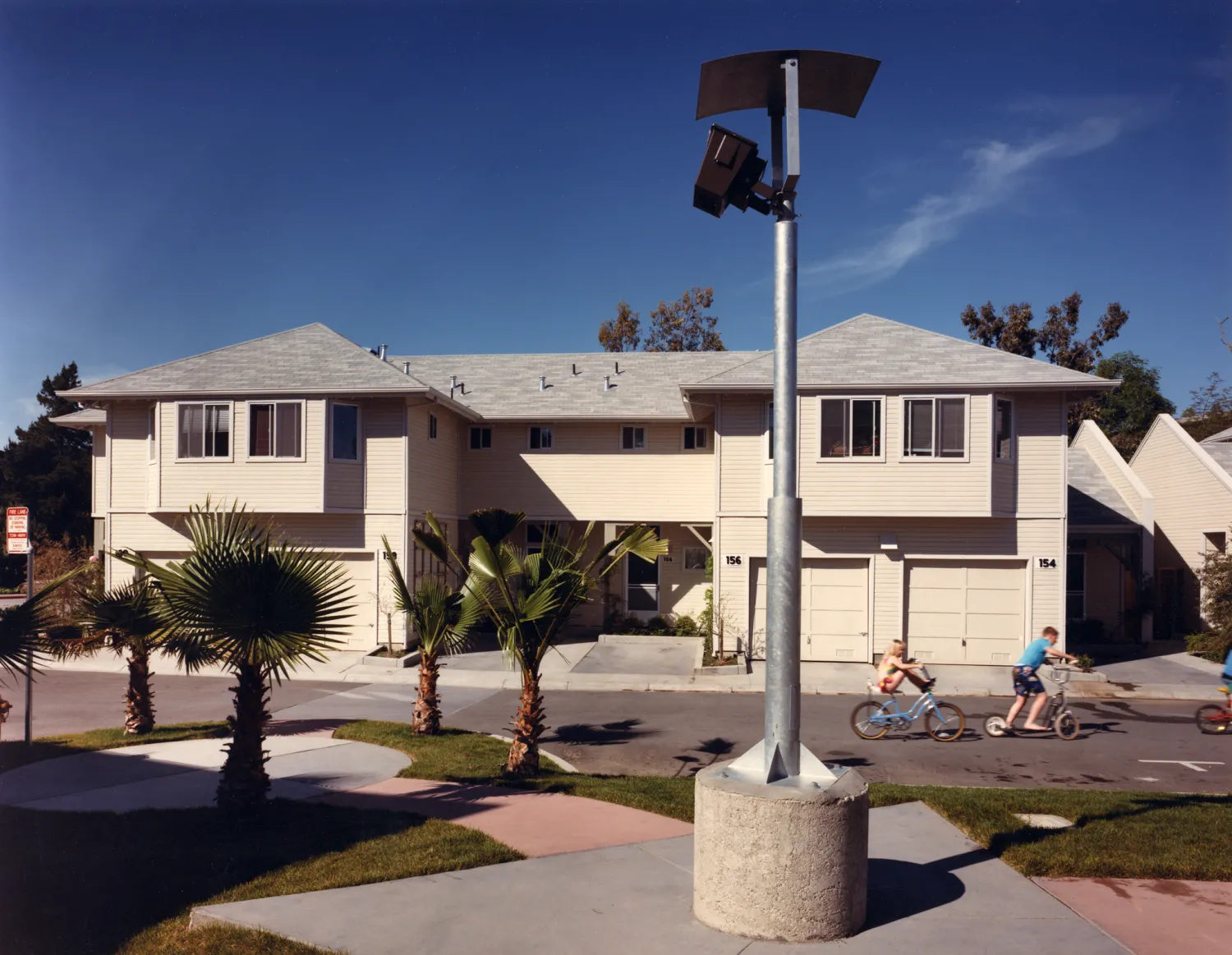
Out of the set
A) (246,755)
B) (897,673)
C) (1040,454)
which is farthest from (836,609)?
(246,755)

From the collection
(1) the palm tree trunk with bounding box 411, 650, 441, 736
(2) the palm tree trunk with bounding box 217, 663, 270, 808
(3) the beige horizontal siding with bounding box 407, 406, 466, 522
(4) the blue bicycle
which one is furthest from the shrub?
(2) the palm tree trunk with bounding box 217, 663, 270, 808

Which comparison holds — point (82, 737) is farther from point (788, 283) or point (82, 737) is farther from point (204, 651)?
point (788, 283)

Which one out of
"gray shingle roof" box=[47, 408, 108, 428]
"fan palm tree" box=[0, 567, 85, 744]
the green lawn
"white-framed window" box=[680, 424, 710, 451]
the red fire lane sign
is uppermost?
"gray shingle roof" box=[47, 408, 108, 428]

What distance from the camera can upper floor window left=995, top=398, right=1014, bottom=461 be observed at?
68.3 feet

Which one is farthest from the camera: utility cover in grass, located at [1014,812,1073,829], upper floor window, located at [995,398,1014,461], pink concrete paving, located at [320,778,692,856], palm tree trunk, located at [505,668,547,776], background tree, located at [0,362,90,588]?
background tree, located at [0,362,90,588]

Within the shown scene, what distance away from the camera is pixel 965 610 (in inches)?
837

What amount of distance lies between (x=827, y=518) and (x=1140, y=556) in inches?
385

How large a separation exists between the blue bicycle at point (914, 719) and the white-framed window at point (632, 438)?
507 inches

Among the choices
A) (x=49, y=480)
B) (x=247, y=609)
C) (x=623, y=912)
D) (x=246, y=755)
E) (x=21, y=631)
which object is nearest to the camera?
(x=623, y=912)

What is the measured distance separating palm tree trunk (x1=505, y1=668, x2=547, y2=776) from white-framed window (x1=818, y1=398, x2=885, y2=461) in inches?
466

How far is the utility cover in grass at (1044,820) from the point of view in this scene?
815 centimetres

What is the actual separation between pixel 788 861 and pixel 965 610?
17317 mm

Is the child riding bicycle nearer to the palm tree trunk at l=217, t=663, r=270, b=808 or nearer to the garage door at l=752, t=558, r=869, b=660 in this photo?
the garage door at l=752, t=558, r=869, b=660

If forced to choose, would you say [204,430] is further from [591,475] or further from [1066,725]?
[1066,725]
